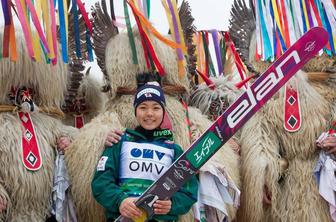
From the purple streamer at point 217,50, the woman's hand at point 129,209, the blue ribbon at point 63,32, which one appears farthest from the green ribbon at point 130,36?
the purple streamer at point 217,50

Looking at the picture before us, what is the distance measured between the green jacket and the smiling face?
0.05 meters

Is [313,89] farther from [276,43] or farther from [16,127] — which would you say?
[16,127]

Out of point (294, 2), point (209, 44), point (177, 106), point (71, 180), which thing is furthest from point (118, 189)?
point (209, 44)

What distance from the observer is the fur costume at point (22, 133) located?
2996 mm

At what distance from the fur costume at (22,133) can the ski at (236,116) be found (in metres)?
0.60

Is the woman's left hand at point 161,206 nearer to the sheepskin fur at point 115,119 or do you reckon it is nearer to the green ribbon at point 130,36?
the sheepskin fur at point 115,119

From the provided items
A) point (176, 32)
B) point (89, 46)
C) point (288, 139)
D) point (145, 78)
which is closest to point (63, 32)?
point (89, 46)

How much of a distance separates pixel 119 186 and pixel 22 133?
0.64m

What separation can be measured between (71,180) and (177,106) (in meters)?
0.77

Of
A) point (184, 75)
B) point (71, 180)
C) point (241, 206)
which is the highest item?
point (184, 75)

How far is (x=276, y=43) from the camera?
→ 3.62m

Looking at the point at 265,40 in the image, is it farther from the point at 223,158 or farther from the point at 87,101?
the point at 87,101

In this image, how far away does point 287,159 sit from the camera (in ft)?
11.7

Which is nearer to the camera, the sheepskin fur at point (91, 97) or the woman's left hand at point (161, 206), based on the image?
the woman's left hand at point (161, 206)
